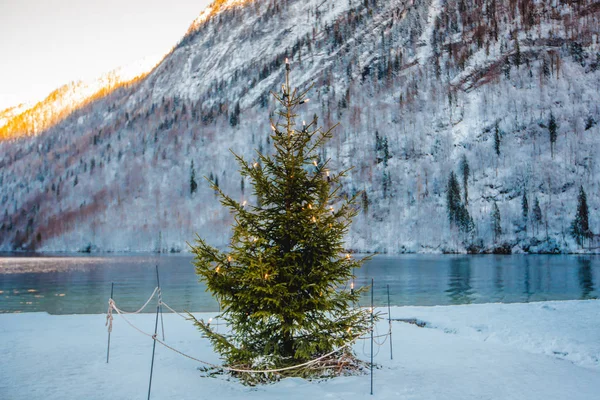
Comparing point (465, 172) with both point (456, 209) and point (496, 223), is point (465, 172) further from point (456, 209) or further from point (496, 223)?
point (496, 223)

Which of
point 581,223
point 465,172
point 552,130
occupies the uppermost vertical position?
point 552,130

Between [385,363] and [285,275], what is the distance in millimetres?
4004

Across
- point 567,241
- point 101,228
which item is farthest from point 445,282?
point 101,228

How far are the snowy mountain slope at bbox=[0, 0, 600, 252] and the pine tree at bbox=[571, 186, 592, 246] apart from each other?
1195 millimetres

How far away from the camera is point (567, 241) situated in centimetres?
9656

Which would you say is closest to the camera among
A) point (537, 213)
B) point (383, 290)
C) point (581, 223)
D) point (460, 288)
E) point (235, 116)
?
point (383, 290)

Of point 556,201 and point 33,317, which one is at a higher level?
point 556,201

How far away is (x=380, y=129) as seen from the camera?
131 metres

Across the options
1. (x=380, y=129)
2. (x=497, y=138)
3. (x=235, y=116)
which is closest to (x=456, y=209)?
(x=497, y=138)

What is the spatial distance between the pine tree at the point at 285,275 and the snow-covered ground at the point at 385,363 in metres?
0.92

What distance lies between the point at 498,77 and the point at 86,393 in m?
133

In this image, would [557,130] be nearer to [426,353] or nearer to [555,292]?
[555,292]

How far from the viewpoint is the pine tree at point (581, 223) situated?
94812mm

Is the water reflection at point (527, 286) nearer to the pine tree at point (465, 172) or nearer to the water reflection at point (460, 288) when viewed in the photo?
the water reflection at point (460, 288)
